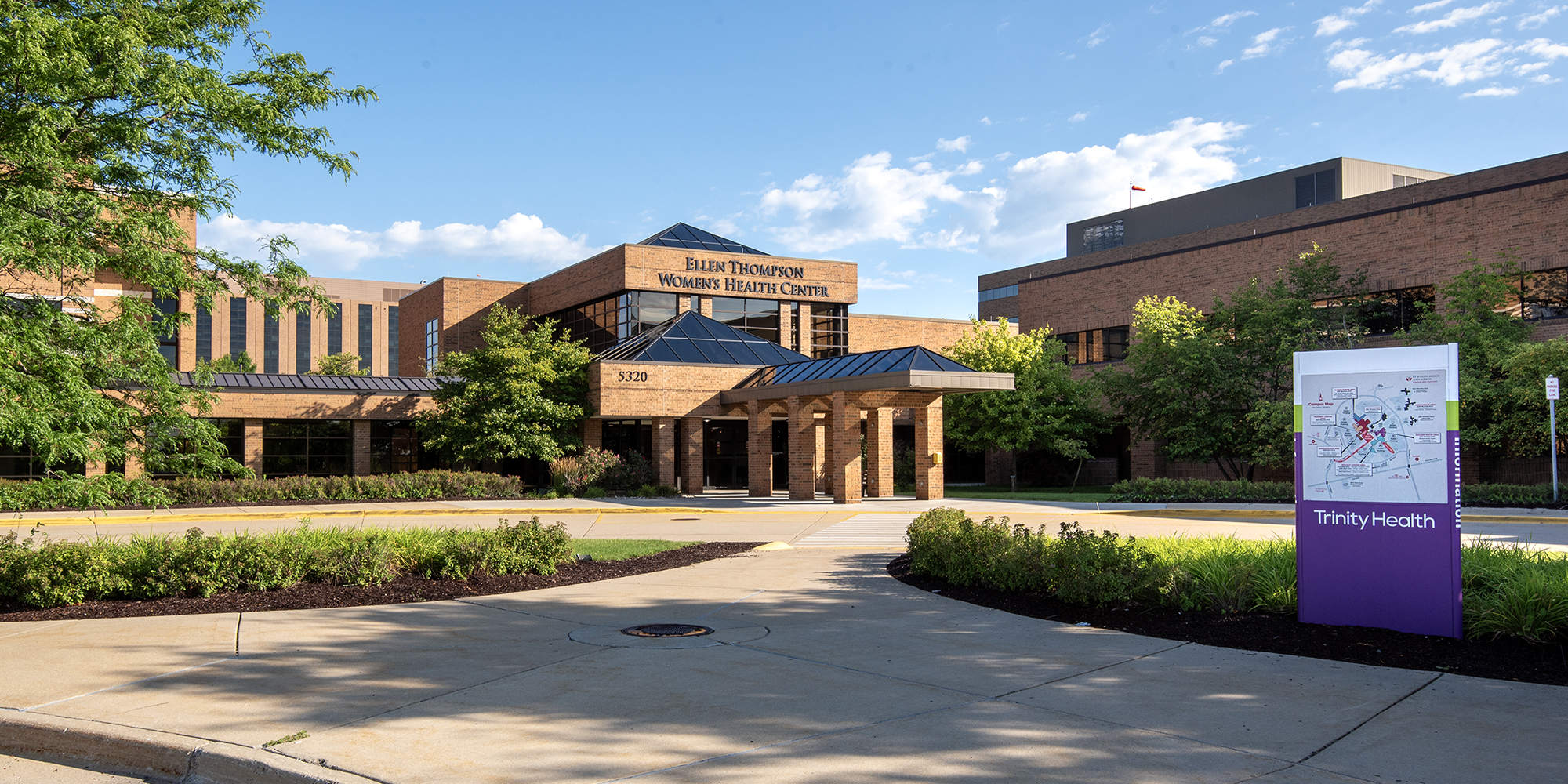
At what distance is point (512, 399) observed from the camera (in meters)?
32.6

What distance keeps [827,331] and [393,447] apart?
60.6 feet

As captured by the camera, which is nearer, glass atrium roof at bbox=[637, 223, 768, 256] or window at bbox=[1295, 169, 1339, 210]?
glass atrium roof at bbox=[637, 223, 768, 256]

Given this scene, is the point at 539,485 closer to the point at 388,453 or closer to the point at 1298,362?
the point at 388,453

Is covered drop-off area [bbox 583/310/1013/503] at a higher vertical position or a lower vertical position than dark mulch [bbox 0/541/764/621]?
higher

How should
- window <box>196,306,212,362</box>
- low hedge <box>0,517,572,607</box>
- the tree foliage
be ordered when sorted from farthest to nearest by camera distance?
1. window <box>196,306,212,362</box>
2. the tree foliage
3. low hedge <box>0,517,572,607</box>

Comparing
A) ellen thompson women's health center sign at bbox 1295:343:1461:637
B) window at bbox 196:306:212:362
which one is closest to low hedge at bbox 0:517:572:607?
ellen thompson women's health center sign at bbox 1295:343:1461:637

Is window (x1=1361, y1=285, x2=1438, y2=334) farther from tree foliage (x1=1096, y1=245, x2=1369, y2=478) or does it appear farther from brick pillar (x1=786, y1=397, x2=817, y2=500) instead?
brick pillar (x1=786, y1=397, x2=817, y2=500)

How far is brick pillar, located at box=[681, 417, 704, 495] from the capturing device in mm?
34469

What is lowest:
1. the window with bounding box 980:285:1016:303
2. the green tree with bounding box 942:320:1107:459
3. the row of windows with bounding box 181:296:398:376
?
the green tree with bounding box 942:320:1107:459

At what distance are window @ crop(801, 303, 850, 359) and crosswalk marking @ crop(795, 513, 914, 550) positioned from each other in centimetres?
2005

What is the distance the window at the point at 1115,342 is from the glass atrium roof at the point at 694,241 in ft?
53.0

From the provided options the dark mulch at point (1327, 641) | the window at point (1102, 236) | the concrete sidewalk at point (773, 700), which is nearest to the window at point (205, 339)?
the window at point (1102, 236)

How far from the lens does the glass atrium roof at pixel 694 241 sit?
42.3m

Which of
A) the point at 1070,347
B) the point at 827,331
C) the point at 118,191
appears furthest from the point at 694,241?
the point at 118,191
